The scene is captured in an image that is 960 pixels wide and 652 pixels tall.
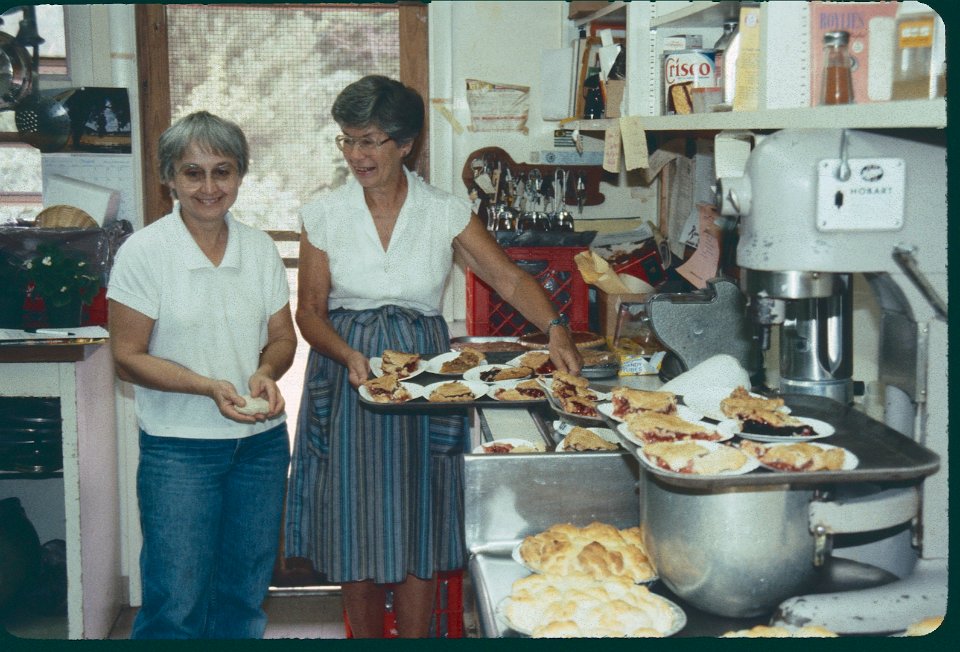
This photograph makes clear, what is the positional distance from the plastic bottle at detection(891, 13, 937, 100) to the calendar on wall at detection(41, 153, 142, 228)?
9.95 feet

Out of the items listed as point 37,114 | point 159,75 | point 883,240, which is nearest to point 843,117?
point 883,240

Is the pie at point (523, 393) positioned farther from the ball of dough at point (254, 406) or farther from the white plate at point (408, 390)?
the ball of dough at point (254, 406)

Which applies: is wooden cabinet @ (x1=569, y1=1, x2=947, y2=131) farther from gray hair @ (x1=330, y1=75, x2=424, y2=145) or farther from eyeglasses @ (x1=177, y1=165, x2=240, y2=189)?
eyeglasses @ (x1=177, y1=165, x2=240, y2=189)

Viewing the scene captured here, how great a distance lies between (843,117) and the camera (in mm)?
1552

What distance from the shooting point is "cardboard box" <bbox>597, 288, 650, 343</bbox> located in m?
3.42

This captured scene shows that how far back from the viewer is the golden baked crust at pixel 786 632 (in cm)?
142

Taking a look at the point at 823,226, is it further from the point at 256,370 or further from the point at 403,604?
the point at 403,604

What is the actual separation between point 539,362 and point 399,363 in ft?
1.28

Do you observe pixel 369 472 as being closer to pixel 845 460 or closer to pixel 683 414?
pixel 683 414

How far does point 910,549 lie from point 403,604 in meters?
1.73

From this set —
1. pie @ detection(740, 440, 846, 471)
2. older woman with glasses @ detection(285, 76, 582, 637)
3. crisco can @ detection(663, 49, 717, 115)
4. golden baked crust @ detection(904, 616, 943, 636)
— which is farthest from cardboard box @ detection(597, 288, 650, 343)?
golden baked crust @ detection(904, 616, 943, 636)

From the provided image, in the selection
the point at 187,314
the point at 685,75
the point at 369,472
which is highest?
the point at 685,75

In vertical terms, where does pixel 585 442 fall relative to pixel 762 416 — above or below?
below

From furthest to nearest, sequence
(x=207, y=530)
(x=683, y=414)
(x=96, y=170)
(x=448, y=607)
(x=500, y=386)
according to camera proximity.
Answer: (x=96, y=170) → (x=448, y=607) → (x=500, y=386) → (x=207, y=530) → (x=683, y=414)
